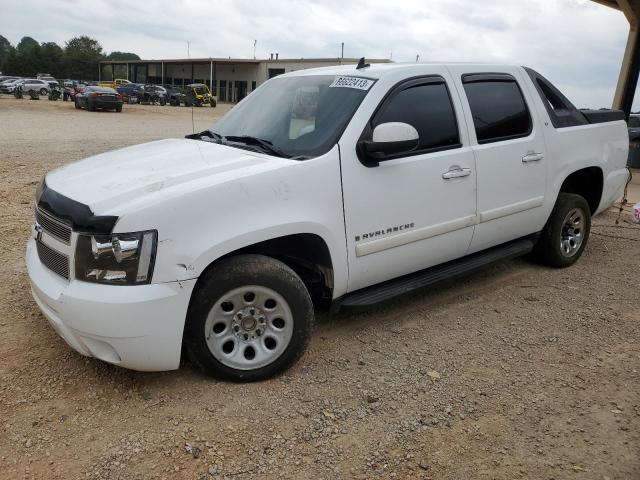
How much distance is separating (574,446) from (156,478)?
2011 mm

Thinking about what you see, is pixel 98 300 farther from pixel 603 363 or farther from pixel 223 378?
pixel 603 363

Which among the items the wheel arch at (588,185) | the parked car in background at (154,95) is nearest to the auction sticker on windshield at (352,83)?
the wheel arch at (588,185)

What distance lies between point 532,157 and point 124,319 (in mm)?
3408

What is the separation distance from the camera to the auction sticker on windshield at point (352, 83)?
355cm

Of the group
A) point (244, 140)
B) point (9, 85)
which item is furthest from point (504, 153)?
point (9, 85)

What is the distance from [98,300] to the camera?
2654 mm

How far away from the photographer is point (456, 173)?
3828 mm

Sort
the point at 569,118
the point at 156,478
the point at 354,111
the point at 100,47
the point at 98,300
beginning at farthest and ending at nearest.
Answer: the point at 100,47 → the point at 569,118 → the point at 354,111 → the point at 98,300 → the point at 156,478

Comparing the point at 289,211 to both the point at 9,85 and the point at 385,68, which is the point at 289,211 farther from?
the point at 9,85

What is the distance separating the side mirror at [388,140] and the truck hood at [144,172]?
56 cm

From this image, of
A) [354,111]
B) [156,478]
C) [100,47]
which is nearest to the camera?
[156,478]

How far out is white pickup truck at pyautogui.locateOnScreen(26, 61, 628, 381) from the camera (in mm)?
2709

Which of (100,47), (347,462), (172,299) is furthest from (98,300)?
(100,47)

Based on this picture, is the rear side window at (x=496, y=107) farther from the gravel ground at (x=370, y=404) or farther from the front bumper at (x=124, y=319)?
the front bumper at (x=124, y=319)
